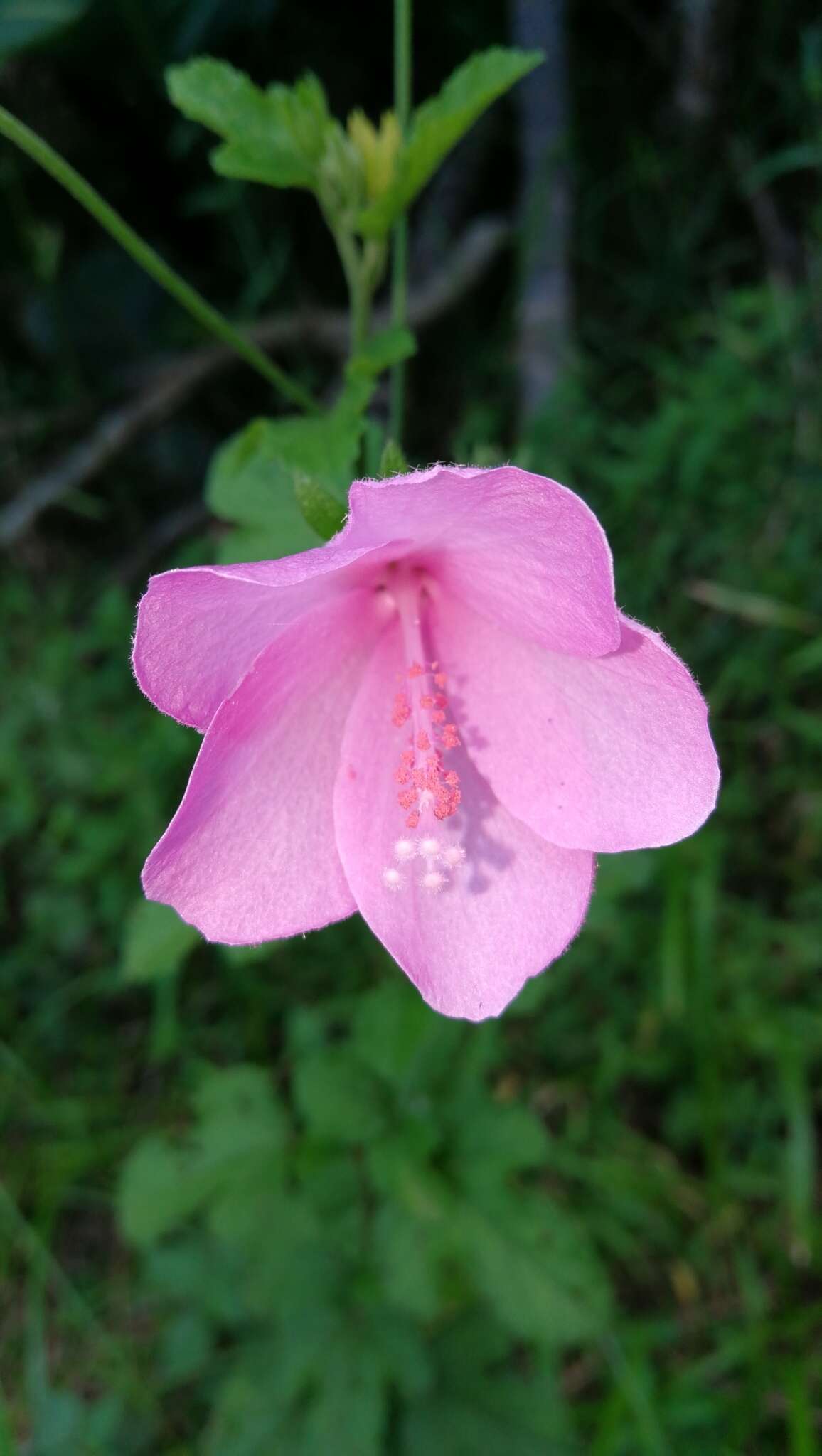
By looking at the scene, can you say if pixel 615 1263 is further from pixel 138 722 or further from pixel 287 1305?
pixel 138 722

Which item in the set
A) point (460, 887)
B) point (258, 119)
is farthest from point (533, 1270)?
point (258, 119)

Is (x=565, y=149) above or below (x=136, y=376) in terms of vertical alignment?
above

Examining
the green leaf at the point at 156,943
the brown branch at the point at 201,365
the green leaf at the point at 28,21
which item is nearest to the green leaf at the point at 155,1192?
the green leaf at the point at 156,943

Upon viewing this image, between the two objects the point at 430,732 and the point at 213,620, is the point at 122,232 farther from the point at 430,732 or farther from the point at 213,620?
the point at 430,732

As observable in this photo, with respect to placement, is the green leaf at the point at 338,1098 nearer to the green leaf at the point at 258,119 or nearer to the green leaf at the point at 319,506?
the green leaf at the point at 319,506

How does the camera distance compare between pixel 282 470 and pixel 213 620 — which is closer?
pixel 213 620

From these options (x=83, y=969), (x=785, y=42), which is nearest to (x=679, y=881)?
(x=83, y=969)

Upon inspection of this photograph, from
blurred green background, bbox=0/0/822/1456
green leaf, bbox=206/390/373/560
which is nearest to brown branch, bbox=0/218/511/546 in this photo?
blurred green background, bbox=0/0/822/1456
